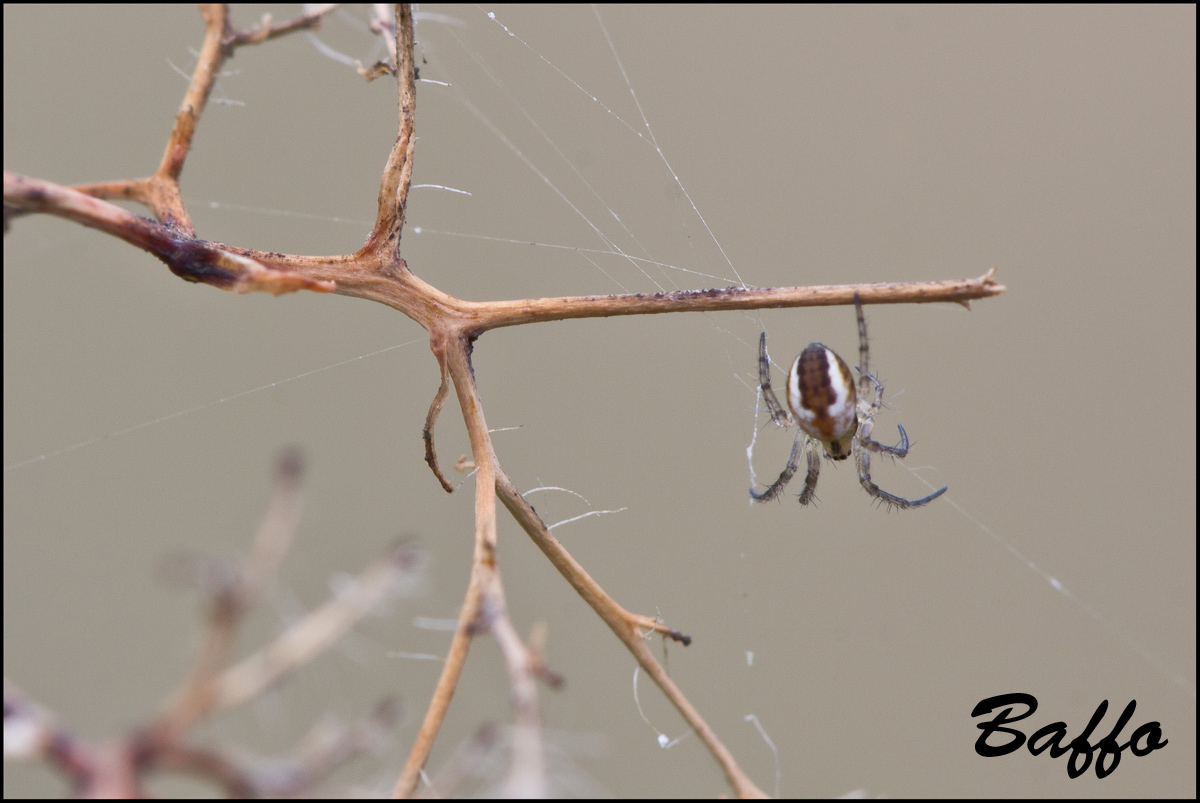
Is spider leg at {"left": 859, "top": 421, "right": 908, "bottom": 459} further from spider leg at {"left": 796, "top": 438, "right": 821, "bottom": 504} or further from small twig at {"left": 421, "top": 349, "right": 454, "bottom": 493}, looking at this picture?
small twig at {"left": 421, "top": 349, "right": 454, "bottom": 493}

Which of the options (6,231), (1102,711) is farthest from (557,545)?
(1102,711)

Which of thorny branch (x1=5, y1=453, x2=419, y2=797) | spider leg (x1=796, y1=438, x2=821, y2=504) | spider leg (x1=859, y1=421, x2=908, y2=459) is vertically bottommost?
spider leg (x1=796, y1=438, x2=821, y2=504)

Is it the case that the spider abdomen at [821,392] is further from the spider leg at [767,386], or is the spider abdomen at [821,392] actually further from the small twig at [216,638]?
the small twig at [216,638]

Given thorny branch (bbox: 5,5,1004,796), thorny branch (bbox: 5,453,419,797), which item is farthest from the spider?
thorny branch (bbox: 5,453,419,797)

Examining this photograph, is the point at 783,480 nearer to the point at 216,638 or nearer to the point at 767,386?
the point at 767,386

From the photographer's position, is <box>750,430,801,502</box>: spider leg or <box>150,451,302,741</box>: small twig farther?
<box>750,430,801,502</box>: spider leg

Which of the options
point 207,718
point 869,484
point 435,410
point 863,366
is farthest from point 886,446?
point 207,718

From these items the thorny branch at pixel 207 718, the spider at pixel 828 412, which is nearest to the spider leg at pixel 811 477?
the spider at pixel 828 412

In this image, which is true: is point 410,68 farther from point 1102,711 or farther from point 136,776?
point 1102,711

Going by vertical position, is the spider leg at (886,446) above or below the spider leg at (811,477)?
above
